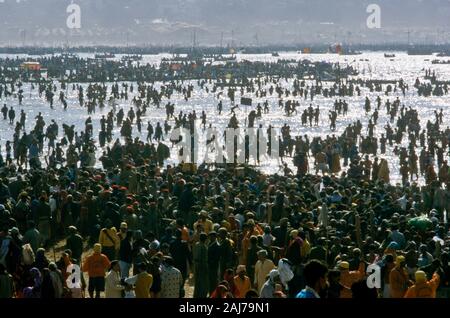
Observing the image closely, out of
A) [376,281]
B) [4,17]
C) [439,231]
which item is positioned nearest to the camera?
[376,281]

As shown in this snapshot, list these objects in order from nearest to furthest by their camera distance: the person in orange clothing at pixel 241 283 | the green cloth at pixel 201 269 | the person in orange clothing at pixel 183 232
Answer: the person in orange clothing at pixel 241 283 < the green cloth at pixel 201 269 < the person in orange clothing at pixel 183 232

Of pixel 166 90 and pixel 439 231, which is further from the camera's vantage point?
pixel 166 90

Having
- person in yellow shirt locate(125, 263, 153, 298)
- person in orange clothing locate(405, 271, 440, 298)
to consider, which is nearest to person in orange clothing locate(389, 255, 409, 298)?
person in orange clothing locate(405, 271, 440, 298)

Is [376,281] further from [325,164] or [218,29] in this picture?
[218,29]

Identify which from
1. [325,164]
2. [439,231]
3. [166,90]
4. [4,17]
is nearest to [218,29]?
[4,17]

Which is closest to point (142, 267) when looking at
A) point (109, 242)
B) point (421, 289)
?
point (109, 242)

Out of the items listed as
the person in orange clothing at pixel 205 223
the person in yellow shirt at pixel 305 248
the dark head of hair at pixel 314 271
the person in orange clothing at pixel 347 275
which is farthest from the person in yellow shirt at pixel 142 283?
the dark head of hair at pixel 314 271

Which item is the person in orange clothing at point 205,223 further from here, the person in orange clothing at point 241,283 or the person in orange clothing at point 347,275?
the person in orange clothing at point 347,275
